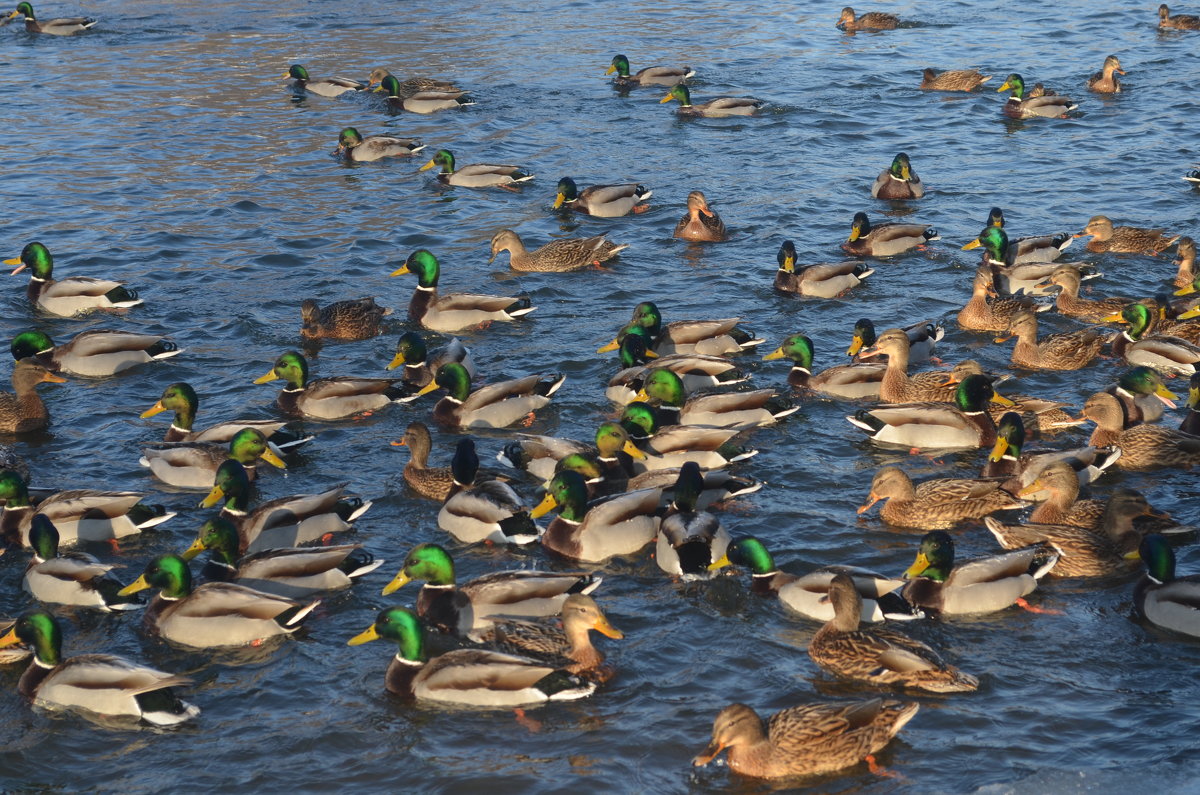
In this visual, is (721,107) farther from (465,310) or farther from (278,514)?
(278,514)

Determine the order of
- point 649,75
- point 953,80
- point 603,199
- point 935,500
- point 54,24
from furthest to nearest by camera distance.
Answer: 1. point 54,24
2. point 649,75
3. point 953,80
4. point 603,199
5. point 935,500

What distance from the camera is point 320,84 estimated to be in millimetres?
25875

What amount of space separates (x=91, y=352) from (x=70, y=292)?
6.43ft

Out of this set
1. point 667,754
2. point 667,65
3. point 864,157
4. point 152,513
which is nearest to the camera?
point 667,754

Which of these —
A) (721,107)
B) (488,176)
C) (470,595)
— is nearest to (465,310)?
(488,176)

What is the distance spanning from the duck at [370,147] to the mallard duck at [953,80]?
9198 millimetres

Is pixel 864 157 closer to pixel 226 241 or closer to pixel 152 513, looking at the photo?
pixel 226 241

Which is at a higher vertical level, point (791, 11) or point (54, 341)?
point (791, 11)

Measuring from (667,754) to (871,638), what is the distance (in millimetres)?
1574

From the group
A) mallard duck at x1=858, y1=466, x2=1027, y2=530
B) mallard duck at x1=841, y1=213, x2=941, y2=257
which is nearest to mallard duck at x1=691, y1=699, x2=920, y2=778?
mallard duck at x1=858, y1=466, x2=1027, y2=530

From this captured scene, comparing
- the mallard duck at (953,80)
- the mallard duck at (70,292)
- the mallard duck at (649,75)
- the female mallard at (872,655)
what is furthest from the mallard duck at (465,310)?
the mallard duck at (953,80)

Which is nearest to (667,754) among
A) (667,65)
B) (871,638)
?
(871,638)

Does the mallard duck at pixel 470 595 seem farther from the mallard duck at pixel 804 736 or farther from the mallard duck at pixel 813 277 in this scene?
the mallard duck at pixel 813 277

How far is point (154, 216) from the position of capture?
1947 centimetres
